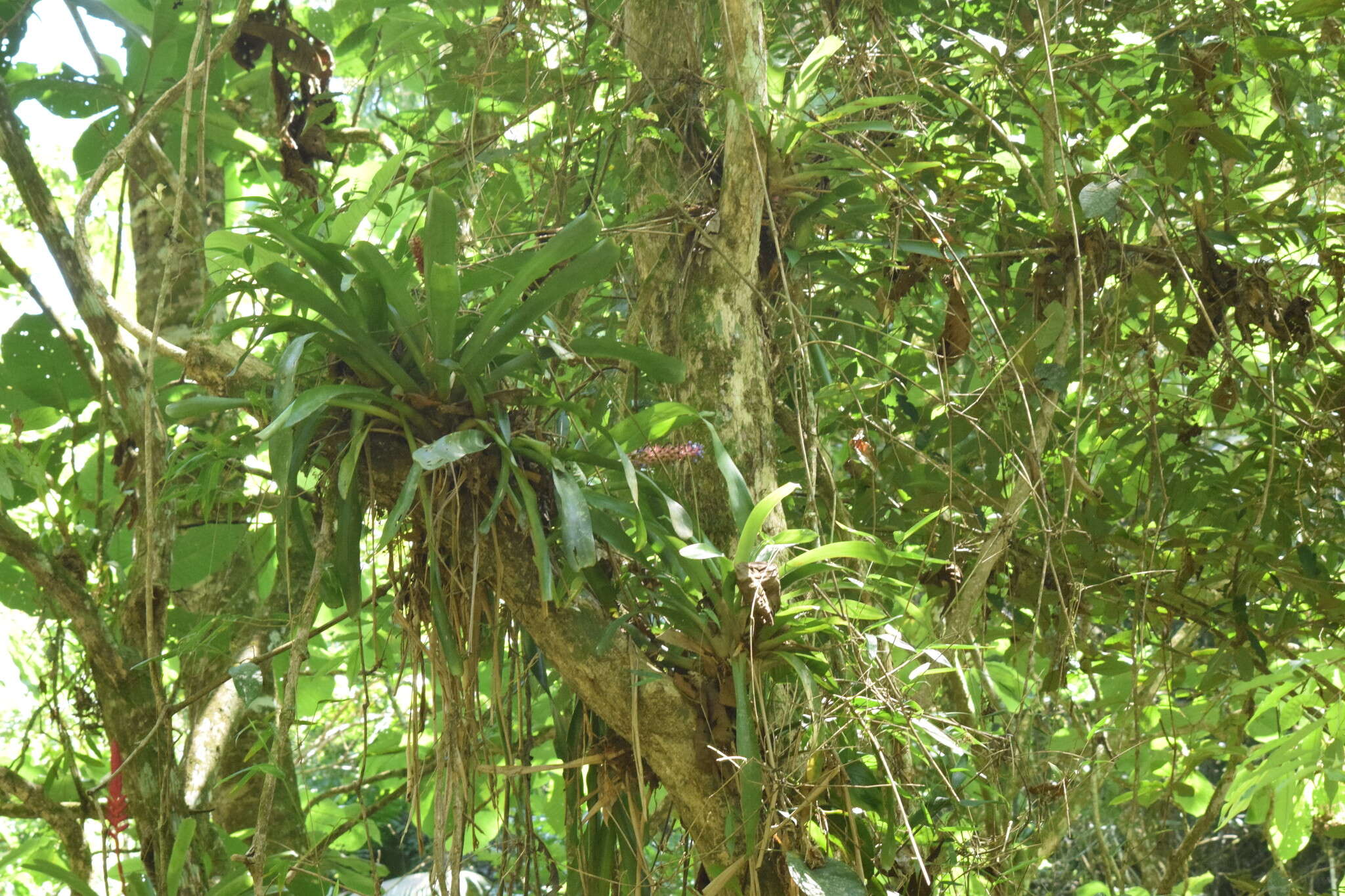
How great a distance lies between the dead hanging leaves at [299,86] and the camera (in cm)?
208

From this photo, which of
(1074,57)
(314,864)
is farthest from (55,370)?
(1074,57)

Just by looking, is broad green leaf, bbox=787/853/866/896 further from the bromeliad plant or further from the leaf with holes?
the leaf with holes

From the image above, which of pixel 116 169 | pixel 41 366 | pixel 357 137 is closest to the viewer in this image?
pixel 116 169

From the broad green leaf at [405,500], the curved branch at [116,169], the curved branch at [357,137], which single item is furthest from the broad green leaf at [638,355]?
the curved branch at [357,137]

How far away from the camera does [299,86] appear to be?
216cm

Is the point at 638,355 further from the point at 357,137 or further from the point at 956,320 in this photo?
the point at 357,137

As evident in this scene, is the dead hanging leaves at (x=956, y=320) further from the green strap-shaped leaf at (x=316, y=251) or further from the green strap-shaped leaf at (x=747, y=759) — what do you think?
the green strap-shaped leaf at (x=316, y=251)

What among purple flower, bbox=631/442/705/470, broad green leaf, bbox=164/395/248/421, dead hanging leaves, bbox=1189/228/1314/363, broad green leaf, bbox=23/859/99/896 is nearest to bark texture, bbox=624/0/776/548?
purple flower, bbox=631/442/705/470

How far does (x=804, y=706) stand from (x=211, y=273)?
101cm

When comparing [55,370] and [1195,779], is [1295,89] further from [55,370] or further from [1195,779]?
[55,370]

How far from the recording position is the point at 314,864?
5.09 feet

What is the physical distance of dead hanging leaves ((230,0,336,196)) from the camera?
2082 mm

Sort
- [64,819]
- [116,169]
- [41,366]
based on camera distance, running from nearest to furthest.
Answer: [116,169], [64,819], [41,366]

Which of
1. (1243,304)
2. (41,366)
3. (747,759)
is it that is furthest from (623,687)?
(41,366)
